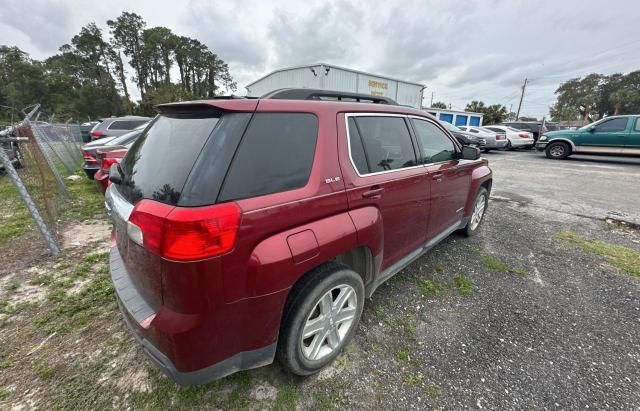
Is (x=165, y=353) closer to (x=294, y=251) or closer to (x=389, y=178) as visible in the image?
(x=294, y=251)

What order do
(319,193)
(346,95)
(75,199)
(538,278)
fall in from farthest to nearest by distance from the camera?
(75,199) < (538,278) < (346,95) < (319,193)

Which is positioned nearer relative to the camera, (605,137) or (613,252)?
(613,252)

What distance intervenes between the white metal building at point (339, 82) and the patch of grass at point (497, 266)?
9.51 metres

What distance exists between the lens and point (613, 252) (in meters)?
3.61

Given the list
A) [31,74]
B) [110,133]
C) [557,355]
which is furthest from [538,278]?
[31,74]

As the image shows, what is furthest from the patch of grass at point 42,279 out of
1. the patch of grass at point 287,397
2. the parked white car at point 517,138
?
the parked white car at point 517,138

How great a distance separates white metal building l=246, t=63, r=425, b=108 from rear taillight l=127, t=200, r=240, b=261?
10.9 meters

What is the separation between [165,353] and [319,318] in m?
0.88

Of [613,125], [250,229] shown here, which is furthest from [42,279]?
[613,125]

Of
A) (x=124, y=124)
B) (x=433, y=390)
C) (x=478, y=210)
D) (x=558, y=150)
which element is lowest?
(x=433, y=390)

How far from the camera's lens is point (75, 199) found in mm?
Result: 5449

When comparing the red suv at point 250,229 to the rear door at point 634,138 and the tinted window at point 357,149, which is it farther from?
the rear door at point 634,138

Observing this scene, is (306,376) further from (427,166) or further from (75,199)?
(75,199)

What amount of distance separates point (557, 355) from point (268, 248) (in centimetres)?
231
